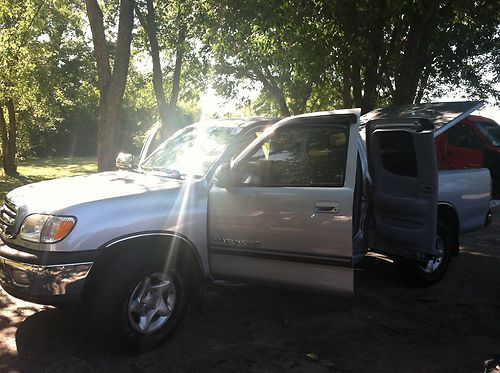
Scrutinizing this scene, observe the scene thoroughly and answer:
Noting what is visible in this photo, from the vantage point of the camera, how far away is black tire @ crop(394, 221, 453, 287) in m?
5.52

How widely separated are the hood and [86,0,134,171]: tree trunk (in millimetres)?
4054

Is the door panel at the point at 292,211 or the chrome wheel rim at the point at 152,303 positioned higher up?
the door panel at the point at 292,211

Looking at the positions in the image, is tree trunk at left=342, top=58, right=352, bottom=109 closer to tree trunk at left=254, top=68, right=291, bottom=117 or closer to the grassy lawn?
tree trunk at left=254, top=68, right=291, bottom=117

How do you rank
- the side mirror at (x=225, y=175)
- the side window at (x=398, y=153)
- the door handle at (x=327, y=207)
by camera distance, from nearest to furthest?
the door handle at (x=327, y=207) → the side mirror at (x=225, y=175) → the side window at (x=398, y=153)

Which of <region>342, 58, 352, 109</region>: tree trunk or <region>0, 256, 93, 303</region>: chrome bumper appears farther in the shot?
<region>342, 58, 352, 109</region>: tree trunk

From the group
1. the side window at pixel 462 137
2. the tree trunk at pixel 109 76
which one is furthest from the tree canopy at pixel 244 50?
the side window at pixel 462 137

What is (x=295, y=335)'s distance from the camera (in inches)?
167

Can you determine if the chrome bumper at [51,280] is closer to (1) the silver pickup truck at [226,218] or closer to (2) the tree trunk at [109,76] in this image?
(1) the silver pickup truck at [226,218]

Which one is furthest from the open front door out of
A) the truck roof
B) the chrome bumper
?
the chrome bumper

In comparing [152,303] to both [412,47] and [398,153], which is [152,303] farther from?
[412,47]

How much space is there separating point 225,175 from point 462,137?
20.8 feet

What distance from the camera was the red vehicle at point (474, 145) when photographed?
304 inches

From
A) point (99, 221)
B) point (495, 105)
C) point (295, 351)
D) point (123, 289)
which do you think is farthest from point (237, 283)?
point (495, 105)

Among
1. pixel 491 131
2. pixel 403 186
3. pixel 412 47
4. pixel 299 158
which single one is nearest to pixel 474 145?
pixel 491 131
